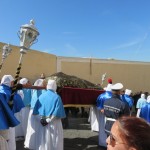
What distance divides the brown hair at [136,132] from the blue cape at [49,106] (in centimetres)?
509

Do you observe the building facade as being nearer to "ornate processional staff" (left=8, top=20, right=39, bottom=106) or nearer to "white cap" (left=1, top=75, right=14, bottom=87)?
"white cap" (left=1, top=75, right=14, bottom=87)

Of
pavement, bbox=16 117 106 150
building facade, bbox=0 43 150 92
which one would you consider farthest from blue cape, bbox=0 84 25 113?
building facade, bbox=0 43 150 92

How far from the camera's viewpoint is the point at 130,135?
5.59ft

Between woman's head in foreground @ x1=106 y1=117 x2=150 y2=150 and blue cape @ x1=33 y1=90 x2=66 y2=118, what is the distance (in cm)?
498

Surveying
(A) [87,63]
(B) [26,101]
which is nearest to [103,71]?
(A) [87,63]

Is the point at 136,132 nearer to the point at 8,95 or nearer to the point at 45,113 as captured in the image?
the point at 8,95

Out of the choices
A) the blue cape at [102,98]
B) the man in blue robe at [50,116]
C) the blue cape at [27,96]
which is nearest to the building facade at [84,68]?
the blue cape at [27,96]

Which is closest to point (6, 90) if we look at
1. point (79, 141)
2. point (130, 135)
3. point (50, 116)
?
point (50, 116)

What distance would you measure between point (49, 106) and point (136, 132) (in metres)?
5.31

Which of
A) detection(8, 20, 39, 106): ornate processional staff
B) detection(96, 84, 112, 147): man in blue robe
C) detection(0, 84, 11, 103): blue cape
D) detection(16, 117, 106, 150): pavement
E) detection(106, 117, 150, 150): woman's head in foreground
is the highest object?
detection(8, 20, 39, 106): ornate processional staff

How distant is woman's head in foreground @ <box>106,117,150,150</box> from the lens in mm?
1668

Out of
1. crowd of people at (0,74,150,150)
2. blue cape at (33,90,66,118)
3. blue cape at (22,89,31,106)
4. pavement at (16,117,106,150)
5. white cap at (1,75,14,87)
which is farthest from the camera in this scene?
blue cape at (22,89,31,106)

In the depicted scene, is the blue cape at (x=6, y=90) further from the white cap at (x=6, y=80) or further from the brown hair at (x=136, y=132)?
the brown hair at (x=136, y=132)

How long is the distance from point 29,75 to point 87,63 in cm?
600
